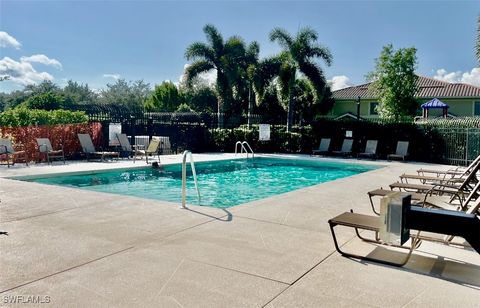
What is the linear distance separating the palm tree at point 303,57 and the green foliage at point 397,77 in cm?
587

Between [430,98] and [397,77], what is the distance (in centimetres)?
939

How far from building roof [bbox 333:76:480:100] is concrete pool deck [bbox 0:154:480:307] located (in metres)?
27.6

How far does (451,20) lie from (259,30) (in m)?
11.7

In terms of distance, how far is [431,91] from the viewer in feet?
113

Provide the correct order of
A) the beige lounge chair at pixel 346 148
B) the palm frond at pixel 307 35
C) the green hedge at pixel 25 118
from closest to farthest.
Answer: the green hedge at pixel 25 118 → the beige lounge chair at pixel 346 148 → the palm frond at pixel 307 35

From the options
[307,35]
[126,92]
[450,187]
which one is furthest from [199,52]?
[126,92]

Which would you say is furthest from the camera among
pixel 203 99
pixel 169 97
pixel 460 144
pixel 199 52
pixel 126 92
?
pixel 126 92

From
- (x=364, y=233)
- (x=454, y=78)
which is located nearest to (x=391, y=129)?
(x=364, y=233)

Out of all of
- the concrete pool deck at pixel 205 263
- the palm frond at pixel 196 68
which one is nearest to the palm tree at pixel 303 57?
the palm frond at pixel 196 68

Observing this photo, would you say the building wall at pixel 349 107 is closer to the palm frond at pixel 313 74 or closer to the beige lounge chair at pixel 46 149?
the palm frond at pixel 313 74

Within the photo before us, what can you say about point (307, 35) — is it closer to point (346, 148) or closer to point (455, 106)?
point (346, 148)

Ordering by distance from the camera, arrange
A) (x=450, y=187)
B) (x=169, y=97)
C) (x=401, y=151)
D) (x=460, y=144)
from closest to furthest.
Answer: (x=450, y=187) < (x=460, y=144) < (x=401, y=151) < (x=169, y=97)

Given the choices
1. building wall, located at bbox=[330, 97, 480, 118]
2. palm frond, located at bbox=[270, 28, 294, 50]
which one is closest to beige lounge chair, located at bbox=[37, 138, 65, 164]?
palm frond, located at bbox=[270, 28, 294, 50]

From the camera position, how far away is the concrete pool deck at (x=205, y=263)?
3.09m
